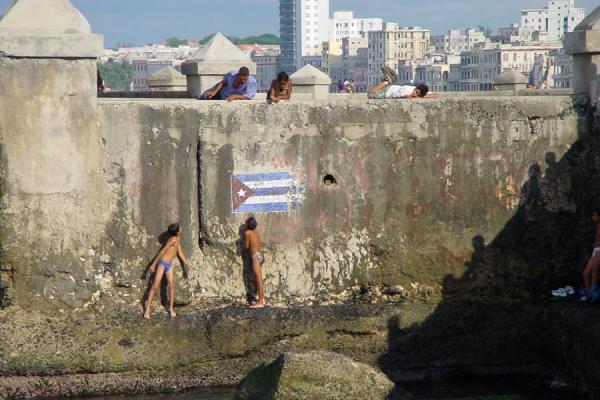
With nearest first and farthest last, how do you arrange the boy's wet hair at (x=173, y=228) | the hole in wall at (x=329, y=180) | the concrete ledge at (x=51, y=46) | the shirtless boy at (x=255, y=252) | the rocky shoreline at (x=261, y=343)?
the concrete ledge at (x=51, y=46)
the rocky shoreline at (x=261, y=343)
the boy's wet hair at (x=173, y=228)
the shirtless boy at (x=255, y=252)
the hole in wall at (x=329, y=180)

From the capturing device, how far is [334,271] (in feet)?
40.8

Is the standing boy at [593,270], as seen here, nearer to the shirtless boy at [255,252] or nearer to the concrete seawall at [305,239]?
the concrete seawall at [305,239]

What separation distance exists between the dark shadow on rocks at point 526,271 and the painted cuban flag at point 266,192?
1708 millimetres

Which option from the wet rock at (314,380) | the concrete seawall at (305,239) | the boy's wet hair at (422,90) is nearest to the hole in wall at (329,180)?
the concrete seawall at (305,239)

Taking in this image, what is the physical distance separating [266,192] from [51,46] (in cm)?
242

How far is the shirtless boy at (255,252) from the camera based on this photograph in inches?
476

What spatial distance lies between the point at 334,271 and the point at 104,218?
225cm

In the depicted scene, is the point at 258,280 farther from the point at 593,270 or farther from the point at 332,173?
the point at 593,270

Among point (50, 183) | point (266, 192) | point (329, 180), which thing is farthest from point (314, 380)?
point (50, 183)

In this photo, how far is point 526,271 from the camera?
41.5 ft

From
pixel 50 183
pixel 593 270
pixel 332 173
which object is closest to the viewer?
pixel 50 183

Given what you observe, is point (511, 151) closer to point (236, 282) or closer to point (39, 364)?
point (236, 282)

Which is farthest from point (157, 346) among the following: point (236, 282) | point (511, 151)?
point (511, 151)

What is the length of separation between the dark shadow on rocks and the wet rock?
75.9 inches
